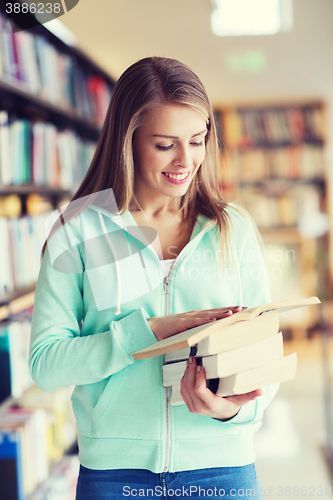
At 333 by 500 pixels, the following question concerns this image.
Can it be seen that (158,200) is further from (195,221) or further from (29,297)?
(29,297)

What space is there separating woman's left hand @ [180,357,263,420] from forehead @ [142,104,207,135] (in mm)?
405

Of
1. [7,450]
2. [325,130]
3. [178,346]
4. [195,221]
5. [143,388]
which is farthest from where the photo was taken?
[325,130]

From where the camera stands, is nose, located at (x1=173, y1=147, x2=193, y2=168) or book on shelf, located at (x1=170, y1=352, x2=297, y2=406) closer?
book on shelf, located at (x1=170, y1=352, x2=297, y2=406)

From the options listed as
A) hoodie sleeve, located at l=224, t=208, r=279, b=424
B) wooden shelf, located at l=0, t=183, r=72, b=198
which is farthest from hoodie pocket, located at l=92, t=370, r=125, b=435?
wooden shelf, located at l=0, t=183, r=72, b=198

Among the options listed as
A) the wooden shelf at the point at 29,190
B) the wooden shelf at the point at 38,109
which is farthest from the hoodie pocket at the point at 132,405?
the wooden shelf at the point at 38,109

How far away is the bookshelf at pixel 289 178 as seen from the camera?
387 cm

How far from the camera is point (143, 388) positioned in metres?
0.76

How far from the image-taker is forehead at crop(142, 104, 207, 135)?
2.49 ft

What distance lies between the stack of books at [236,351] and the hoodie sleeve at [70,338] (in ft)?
0.23

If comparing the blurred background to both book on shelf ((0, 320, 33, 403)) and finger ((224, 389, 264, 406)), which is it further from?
finger ((224, 389, 264, 406))

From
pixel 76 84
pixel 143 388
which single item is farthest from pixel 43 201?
pixel 143 388

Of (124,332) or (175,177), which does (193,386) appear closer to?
(124,332)

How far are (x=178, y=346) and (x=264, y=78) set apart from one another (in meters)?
2.99

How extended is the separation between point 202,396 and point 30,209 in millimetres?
1512
